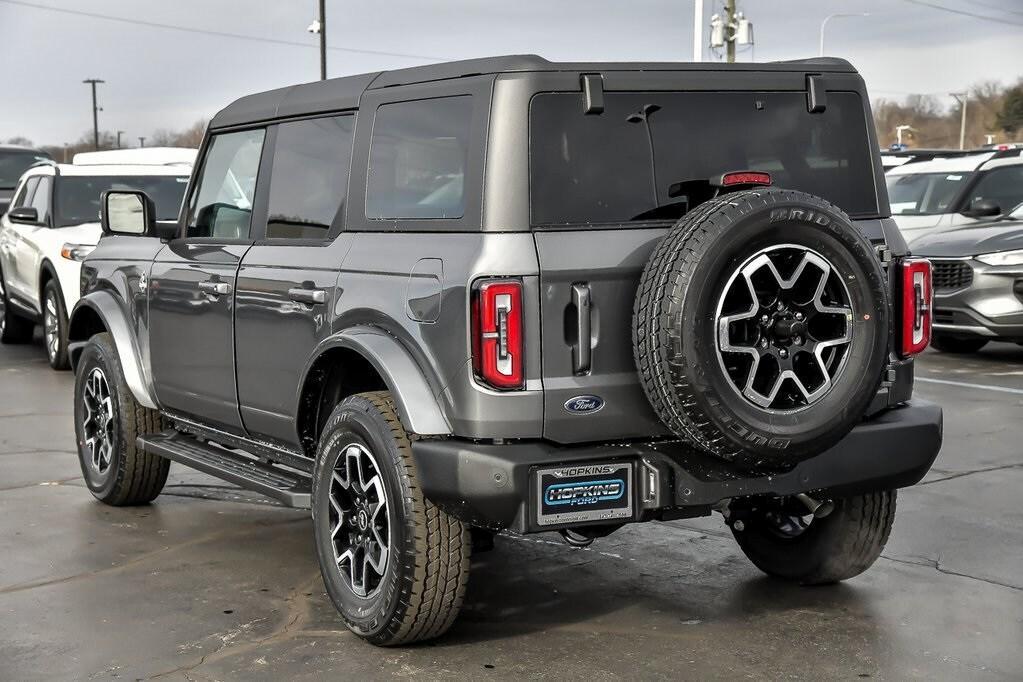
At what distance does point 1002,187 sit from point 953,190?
0.64m

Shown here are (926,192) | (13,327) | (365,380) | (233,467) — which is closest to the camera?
(365,380)

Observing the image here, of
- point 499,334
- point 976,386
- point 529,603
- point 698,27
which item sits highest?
point 698,27

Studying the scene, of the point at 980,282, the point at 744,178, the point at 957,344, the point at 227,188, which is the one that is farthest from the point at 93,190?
the point at 744,178

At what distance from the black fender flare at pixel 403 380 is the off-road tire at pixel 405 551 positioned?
101mm

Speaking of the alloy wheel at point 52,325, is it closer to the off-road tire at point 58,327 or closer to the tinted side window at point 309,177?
the off-road tire at point 58,327

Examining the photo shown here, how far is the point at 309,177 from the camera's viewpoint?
18.4 feet

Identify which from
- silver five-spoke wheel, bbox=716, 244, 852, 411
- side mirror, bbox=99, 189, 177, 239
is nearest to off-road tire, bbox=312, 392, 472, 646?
silver five-spoke wheel, bbox=716, 244, 852, 411

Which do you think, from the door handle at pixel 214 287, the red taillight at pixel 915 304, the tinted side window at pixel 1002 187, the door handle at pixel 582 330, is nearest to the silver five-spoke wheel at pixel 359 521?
the door handle at pixel 582 330

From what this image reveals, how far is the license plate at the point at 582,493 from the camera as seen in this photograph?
435 centimetres

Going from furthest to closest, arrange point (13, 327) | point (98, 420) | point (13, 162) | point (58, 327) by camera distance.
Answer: point (13, 162), point (13, 327), point (58, 327), point (98, 420)

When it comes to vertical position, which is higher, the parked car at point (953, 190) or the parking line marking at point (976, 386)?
the parked car at point (953, 190)

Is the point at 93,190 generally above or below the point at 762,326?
above

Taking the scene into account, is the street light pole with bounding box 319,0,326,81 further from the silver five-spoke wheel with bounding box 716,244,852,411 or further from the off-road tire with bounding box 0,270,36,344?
the silver five-spoke wheel with bounding box 716,244,852,411

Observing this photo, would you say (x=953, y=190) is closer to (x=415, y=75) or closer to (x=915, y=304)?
(x=915, y=304)
